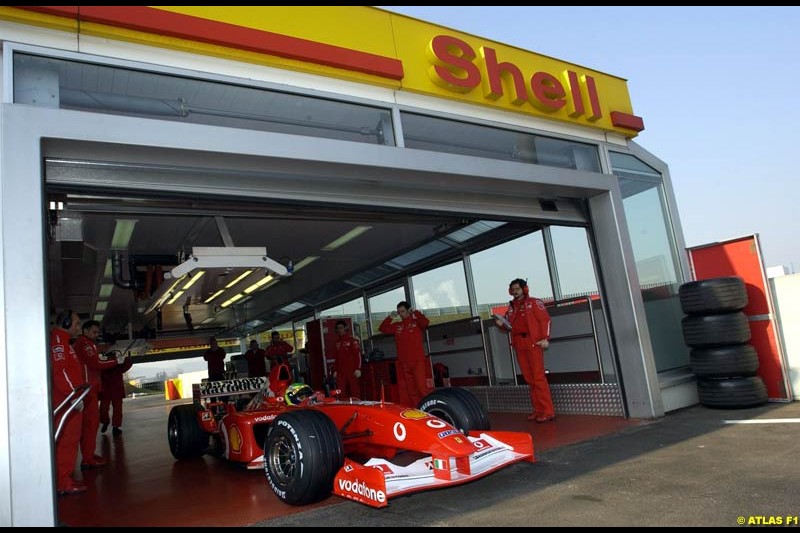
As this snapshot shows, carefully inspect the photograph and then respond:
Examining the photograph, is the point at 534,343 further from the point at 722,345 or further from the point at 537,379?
the point at 722,345

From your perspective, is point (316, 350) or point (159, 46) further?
point (316, 350)

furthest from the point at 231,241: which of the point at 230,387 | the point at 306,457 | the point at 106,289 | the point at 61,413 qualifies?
the point at 106,289

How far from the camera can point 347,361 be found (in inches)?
405

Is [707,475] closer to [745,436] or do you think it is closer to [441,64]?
[745,436]

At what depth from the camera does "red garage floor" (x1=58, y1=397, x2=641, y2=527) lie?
385 cm

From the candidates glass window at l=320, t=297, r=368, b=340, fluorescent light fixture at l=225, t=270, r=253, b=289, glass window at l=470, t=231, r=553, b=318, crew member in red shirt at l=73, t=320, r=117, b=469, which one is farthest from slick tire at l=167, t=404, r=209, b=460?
glass window at l=320, t=297, r=368, b=340

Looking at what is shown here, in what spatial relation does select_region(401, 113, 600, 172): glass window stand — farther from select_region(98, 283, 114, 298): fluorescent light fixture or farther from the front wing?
select_region(98, 283, 114, 298): fluorescent light fixture

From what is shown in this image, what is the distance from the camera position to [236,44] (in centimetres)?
420

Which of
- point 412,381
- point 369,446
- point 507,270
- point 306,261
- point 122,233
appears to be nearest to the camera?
point 369,446

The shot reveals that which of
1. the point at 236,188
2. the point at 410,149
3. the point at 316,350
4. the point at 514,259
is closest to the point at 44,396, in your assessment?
the point at 236,188

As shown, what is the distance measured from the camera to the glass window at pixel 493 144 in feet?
17.0

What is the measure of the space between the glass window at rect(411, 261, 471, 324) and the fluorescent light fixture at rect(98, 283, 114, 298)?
6.30 meters

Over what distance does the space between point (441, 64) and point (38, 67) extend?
334 centimetres

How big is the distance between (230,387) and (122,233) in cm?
272
